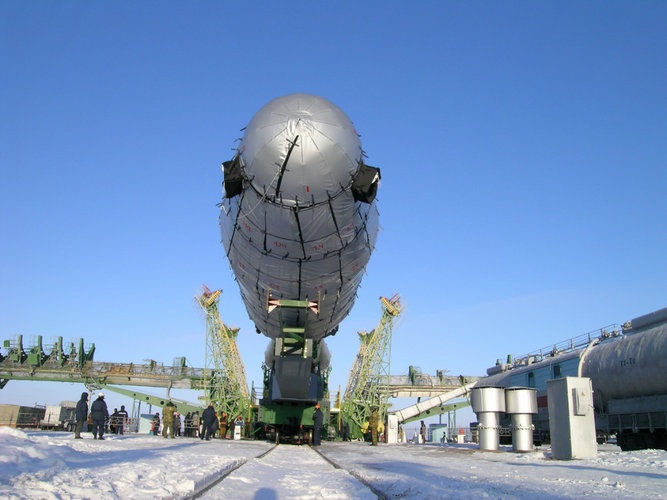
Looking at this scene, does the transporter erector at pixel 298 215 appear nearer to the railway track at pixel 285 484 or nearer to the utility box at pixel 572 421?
the railway track at pixel 285 484

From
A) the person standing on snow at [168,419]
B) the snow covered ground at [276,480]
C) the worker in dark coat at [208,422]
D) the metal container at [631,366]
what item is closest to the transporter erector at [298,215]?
the worker in dark coat at [208,422]

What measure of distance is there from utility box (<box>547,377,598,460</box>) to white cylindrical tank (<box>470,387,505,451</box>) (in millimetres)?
2646

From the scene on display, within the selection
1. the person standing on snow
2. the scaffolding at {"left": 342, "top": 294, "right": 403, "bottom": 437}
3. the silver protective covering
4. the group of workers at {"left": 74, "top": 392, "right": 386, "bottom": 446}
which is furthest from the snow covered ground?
the scaffolding at {"left": 342, "top": 294, "right": 403, "bottom": 437}

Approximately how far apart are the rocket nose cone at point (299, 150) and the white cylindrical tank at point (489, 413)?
7923mm

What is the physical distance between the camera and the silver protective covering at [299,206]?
9133 mm

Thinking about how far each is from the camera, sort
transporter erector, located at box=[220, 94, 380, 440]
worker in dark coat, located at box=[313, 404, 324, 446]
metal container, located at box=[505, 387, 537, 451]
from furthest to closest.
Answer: worker in dark coat, located at box=[313, 404, 324, 446]
metal container, located at box=[505, 387, 537, 451]
transporter erector, located at box=[220, 94, 380, 440]

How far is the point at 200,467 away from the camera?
6.56m

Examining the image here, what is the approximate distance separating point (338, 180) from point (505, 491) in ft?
19.4

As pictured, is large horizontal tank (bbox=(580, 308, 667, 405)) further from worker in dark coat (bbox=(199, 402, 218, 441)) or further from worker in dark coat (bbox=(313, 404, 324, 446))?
worker in dark coat (bbox=(199, 402, 218, 441))

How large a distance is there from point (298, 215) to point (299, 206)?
225 mm

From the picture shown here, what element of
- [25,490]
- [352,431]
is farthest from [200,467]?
[352,431]

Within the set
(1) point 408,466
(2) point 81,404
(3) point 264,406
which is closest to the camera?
(1) point 408,466

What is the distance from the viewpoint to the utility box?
1042 centimetres

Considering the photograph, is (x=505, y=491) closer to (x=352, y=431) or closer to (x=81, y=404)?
(x=81, y=404)
